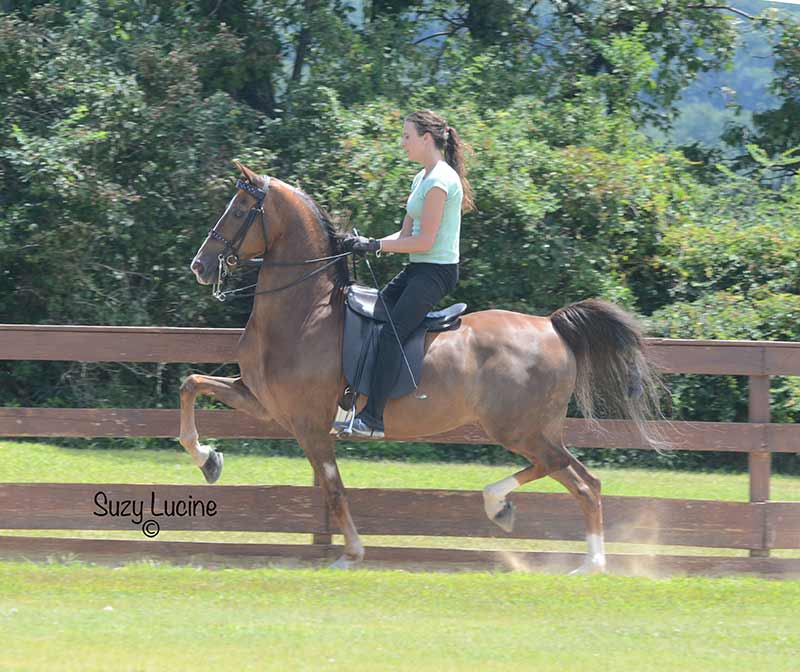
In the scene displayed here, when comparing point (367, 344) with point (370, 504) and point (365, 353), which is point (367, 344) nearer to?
point (365, 353)

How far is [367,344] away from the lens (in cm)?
774

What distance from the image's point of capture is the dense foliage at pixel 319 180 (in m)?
12.9

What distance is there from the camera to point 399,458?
12.6m

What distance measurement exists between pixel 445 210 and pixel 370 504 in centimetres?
218

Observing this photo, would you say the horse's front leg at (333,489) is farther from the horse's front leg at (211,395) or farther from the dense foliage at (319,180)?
the dense foliage at (319,180)

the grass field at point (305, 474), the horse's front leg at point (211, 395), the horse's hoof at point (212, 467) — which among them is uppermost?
the horse's front leg at point (211, 395)

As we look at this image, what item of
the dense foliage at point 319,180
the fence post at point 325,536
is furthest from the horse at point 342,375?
the dense foliage at point 319,180

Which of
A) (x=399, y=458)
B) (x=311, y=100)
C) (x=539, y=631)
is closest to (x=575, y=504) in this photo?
(x=539, y=631)

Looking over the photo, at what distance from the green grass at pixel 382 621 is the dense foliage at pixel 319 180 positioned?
5.08 m

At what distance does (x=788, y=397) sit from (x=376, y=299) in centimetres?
639

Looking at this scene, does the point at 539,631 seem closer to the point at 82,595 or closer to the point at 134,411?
the point at 82,595

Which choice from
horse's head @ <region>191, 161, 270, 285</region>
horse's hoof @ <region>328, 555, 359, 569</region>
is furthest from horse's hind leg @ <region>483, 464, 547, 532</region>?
horse's head @ <region>191, 161, 270, 285</region>

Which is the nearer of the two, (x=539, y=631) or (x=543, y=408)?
(x=539, y=631)

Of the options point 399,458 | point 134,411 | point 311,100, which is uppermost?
point 311,100
